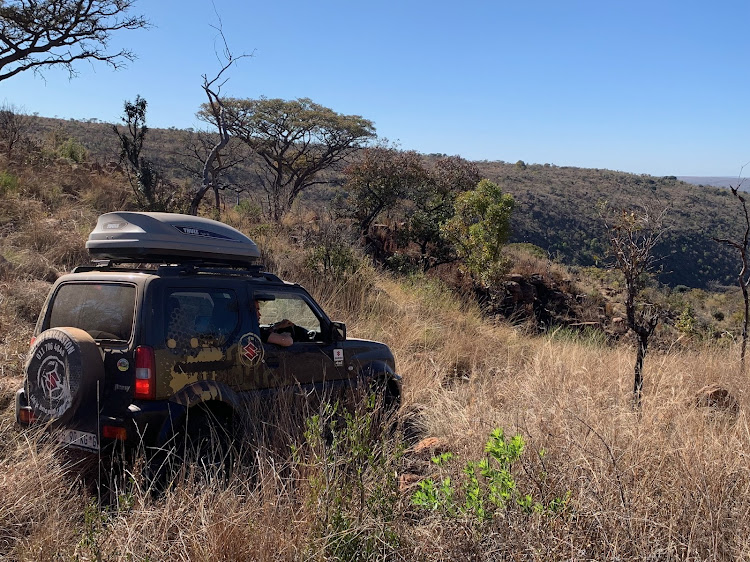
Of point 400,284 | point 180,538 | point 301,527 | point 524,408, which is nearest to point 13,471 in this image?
point 180,538

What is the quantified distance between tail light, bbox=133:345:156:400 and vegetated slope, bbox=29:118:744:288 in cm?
2553

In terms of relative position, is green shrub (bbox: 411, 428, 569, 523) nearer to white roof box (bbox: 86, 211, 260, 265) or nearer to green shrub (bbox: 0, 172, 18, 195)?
white roof box (bbox: 86, 211, 260, 265)

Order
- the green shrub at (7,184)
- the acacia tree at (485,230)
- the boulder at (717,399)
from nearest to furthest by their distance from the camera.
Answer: the boulder at (717,399)
the green shrub at (7,184)
the acacia tree at (485,230)

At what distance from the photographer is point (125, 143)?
14875 millimetres

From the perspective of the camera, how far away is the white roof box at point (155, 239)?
16.4ft

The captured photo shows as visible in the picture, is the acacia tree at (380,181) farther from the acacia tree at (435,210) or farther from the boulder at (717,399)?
the boulder at (717,399)

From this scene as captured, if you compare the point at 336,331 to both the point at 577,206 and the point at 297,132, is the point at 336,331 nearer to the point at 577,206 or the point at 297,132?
the point at 297,132

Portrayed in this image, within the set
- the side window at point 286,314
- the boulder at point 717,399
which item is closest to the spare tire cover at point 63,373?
the side window at point 286,314

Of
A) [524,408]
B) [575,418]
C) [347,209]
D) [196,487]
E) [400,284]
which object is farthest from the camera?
[347,209]

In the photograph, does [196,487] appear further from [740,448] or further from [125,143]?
[125,143]

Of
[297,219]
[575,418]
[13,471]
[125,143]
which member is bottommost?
[13,471]

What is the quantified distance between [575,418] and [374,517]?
1.98 m

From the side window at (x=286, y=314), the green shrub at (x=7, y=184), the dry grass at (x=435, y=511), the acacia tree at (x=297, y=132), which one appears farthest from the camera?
the acacia tree at (x=297, y=132)

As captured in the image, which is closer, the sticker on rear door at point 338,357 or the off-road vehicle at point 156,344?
the off-road vehicle at point 156,344
